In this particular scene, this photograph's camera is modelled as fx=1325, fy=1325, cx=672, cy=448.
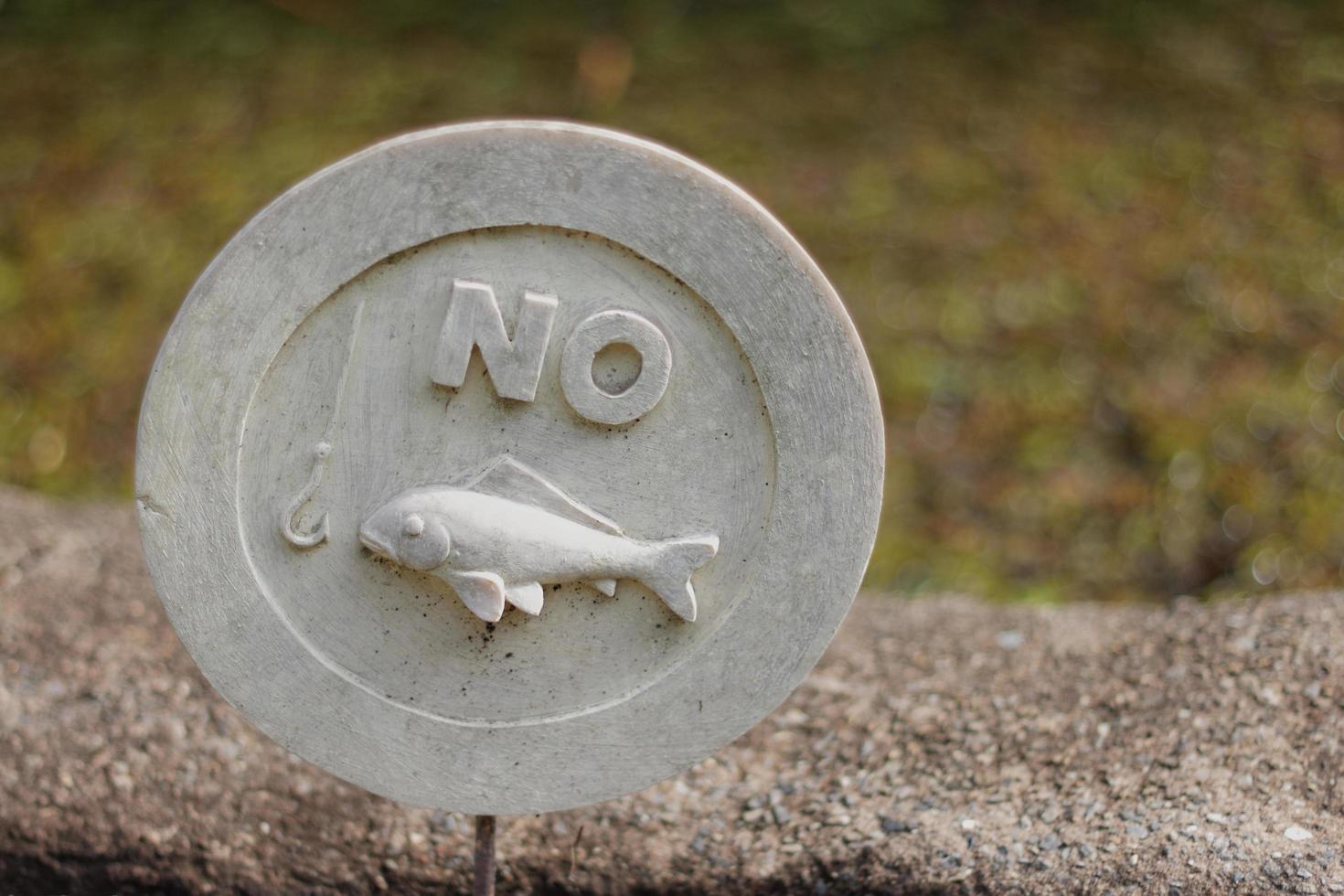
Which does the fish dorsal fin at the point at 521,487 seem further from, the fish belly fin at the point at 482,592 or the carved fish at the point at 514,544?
the fish belly fin at the point at 482,592

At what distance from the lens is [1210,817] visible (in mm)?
2324

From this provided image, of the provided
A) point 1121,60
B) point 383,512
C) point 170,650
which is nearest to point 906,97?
point 1121,60

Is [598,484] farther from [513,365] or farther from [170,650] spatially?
[170,650]

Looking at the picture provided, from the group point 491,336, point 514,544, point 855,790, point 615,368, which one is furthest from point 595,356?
point 855,790

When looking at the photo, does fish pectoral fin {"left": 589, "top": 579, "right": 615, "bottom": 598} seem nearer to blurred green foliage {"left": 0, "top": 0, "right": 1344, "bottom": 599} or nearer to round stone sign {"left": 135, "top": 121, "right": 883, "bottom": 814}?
round stone sign {"left": 135, "top": 121, "right": 883, "bottom": 814}

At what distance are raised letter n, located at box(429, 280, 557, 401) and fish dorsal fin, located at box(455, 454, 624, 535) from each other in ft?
0.42

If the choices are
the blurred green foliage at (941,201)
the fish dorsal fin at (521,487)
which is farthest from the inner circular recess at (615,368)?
the blurred green foliage at (941,201)

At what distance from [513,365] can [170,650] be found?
61.1 inches

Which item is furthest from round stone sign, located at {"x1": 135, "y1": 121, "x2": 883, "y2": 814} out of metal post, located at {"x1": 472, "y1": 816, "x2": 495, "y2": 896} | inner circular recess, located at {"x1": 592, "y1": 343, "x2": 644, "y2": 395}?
metal post, located at {"x1": 472, "y1": 816, "x2": 495, "y2": 896}

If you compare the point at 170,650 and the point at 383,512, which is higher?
the point at 170,650

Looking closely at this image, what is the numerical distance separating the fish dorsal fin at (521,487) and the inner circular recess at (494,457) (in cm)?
1

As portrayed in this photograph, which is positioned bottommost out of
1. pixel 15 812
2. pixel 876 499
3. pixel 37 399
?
pixel 15 812

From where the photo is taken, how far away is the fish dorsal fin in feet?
6.54

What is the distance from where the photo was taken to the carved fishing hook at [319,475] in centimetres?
197
